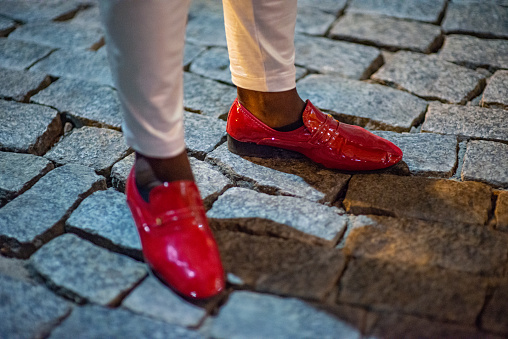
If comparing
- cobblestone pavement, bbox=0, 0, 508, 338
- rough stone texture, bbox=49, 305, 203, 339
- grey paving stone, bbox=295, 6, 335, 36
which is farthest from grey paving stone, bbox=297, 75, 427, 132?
rough stone texture, bbox=49, 305, 203, 339

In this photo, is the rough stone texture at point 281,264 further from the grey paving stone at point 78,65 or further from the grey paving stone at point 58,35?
the grey paving stone at point 58,35

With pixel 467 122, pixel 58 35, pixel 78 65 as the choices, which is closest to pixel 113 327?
pixel 467 122

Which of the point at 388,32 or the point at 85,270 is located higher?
the point at 85,270

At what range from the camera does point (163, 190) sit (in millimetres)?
1213

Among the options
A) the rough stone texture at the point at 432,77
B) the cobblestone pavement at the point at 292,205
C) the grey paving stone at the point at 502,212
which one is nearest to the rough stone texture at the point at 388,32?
the cobblestone pavement at the point at 292,205

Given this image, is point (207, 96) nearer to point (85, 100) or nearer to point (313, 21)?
point (85, 100)

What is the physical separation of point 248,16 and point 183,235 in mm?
656

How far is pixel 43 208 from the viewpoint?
142 cm

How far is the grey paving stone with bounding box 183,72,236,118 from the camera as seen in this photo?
200cm

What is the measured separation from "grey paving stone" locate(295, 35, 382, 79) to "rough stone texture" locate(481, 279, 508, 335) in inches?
51.2

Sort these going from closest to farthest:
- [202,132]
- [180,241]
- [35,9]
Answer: [180,241], [202,132], [35,9]

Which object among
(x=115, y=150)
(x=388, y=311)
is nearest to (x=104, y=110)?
(x=115, y=150)

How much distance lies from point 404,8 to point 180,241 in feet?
7.41

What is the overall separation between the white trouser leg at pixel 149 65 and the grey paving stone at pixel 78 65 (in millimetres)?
1148
